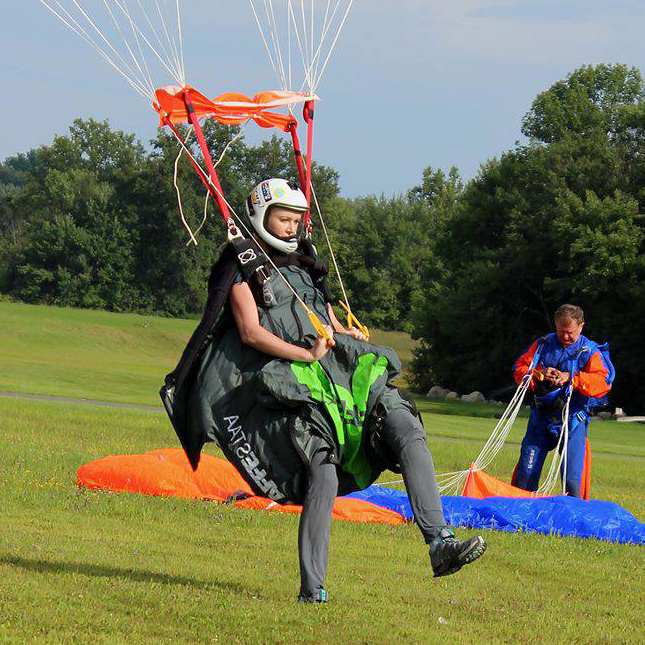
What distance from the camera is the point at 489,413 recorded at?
36188 millimetres

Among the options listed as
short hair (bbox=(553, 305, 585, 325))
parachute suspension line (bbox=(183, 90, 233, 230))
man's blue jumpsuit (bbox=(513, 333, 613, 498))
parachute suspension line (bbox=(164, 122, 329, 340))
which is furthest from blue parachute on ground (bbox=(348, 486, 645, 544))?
parachute suspension line (bbox=(183, 90, 233, 230))

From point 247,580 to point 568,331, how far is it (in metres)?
4.59

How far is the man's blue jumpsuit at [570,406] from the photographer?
1008cm

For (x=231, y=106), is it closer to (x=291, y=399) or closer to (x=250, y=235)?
(x=250, y=235)

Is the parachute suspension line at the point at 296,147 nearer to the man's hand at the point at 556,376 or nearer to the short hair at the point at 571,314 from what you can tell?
the short hair at the point at 571,314

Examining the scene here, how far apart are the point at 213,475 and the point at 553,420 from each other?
2962 millimetres

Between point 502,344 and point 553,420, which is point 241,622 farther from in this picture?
point 502,344

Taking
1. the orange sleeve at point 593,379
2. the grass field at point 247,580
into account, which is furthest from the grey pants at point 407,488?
the orange sleeve at point 593,379

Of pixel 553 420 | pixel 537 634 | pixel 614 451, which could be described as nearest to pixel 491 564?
pixel 537 634

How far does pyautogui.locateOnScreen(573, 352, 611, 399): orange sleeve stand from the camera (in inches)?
394

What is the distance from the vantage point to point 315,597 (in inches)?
224

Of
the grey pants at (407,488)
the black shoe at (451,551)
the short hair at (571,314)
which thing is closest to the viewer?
the black shoe at (451,551)

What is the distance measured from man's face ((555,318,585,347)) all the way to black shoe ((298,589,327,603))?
16.0ft

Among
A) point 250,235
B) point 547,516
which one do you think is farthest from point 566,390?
point 250,235
